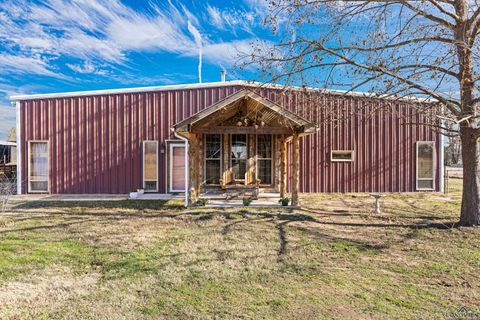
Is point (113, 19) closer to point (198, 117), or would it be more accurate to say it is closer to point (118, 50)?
point (118, 50)

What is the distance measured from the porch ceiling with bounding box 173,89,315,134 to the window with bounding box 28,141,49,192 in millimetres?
6884

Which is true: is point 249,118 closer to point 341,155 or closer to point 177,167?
point 177,167

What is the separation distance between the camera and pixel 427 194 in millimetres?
10797

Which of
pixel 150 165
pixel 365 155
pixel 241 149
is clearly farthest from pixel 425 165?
pixel 150 165

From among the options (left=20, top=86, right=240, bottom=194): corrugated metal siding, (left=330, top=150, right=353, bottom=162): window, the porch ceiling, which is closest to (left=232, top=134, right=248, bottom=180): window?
the porch ceiling

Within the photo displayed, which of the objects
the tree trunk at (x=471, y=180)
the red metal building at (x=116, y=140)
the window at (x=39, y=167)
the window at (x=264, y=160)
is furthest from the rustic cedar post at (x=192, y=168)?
the window at (x=39, y=167)

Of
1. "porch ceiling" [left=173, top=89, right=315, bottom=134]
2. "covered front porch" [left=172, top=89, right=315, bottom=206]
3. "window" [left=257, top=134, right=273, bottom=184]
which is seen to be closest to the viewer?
"porch ceiling" [left=173, top=89, right=315, bottom=134]

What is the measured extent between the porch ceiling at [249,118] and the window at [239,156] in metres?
1.68

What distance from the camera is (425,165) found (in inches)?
452

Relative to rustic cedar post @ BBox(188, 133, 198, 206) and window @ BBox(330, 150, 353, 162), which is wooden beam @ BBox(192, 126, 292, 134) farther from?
window @ BBox(330, 150, 353, 162)

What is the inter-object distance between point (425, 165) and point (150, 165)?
11.5 m

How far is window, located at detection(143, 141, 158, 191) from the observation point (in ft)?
35.7

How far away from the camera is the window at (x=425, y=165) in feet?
37.4

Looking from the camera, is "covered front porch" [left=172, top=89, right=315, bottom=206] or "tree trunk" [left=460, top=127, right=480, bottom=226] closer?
"tree trunk" [left=460, top=127, right=480, bottom=226]
